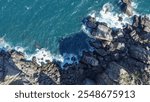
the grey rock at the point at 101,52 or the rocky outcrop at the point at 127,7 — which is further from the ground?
the rocky outcrop at the point at 127,7

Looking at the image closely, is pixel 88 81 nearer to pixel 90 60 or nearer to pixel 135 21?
pixel 90 60

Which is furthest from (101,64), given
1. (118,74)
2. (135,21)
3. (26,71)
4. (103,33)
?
(26,71)

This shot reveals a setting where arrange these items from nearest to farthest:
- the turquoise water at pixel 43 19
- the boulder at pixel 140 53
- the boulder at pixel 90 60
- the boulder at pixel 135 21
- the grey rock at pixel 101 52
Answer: the boulder at pixel 140 53, the boulder at pixel 90 60, the grey rock at pixel 101 52, the boulder at pixel 135 21, the turquoise water at pixel 43 19

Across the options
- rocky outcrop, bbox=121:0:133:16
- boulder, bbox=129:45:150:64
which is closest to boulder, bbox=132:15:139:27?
rocky outcrop, bbox=121:0:133:16

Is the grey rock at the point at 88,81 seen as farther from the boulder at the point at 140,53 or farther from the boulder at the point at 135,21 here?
the boulder at the point at 135,21

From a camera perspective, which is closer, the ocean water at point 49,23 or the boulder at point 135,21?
the boulder at point 135,21

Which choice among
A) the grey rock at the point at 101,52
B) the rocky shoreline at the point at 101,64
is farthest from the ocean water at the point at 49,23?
the grey rock at the point at 101,52

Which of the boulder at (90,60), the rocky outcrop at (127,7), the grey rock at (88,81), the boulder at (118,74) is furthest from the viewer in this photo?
the rocky outcrop at (127,7)
